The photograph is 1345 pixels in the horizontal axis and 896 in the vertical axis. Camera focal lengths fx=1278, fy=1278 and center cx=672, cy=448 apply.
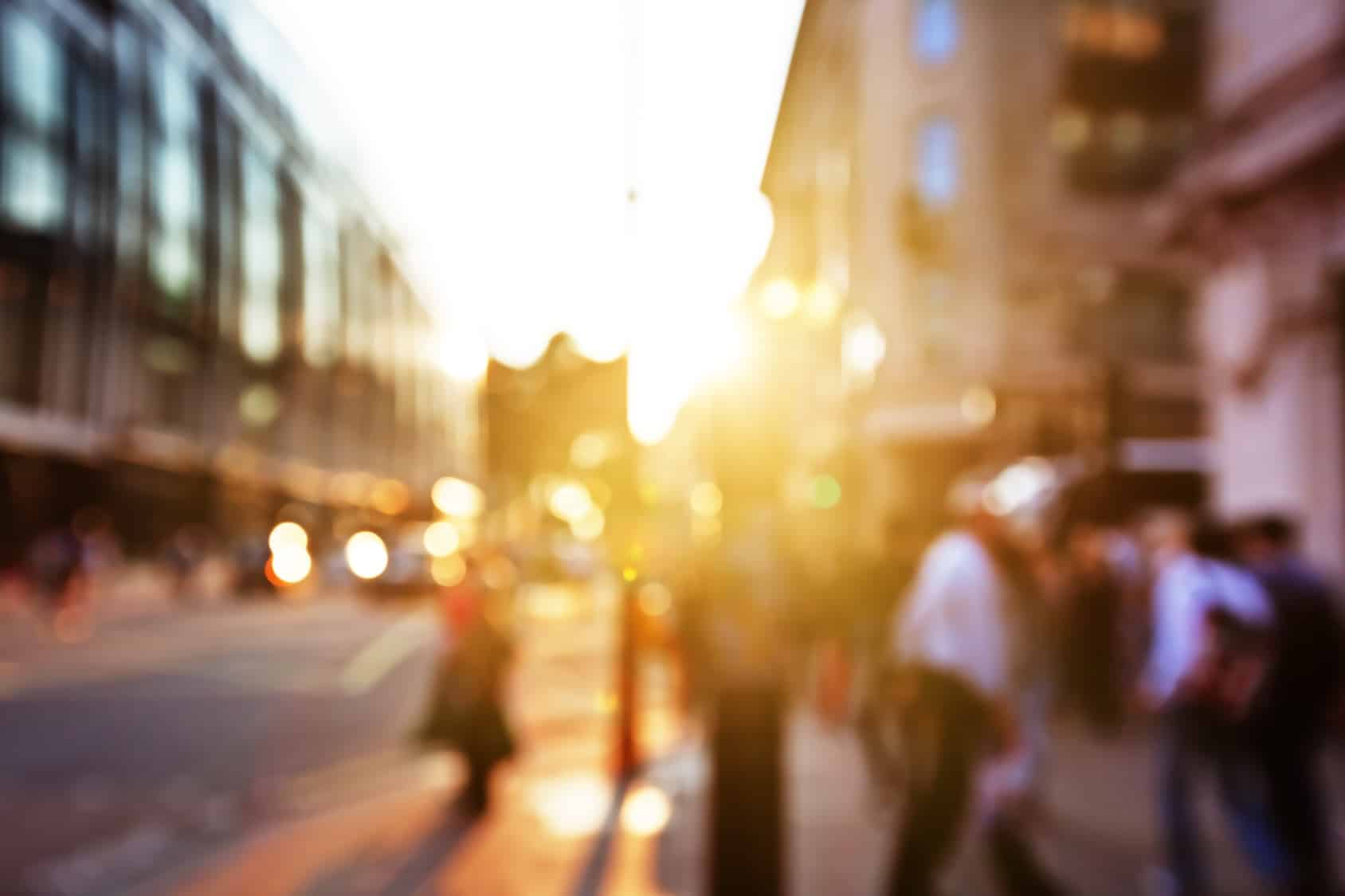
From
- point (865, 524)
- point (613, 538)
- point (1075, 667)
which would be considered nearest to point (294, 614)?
point (865, 524)

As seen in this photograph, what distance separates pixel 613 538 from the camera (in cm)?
552

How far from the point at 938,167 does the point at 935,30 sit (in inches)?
101

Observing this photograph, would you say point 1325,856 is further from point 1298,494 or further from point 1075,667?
point 1298,494

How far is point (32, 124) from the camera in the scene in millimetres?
31078

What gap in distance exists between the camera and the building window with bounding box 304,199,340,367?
4.72 meters

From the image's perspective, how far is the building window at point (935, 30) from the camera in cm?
2403

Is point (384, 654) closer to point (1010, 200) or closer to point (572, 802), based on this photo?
point (572, 802)

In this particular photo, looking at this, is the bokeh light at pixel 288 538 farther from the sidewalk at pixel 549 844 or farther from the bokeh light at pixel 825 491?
the sidewalk at pixel 549 844

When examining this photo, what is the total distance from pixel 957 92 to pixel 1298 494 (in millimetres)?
Result: 13077

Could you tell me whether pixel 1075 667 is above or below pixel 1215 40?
→ below

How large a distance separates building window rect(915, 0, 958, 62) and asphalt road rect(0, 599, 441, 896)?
14.6 meters

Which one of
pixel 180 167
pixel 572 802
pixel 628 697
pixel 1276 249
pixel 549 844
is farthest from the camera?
pixel 1276 249

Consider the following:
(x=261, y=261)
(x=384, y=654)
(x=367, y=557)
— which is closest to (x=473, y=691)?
(x=261, y=261)

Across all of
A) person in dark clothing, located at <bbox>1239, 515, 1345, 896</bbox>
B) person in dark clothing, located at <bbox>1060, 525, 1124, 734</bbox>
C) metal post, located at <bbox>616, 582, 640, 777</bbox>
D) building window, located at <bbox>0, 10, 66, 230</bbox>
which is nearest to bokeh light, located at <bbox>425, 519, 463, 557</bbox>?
person in dark clothing, located at <bbox>1239, 515, 1345, 896</bbox>
